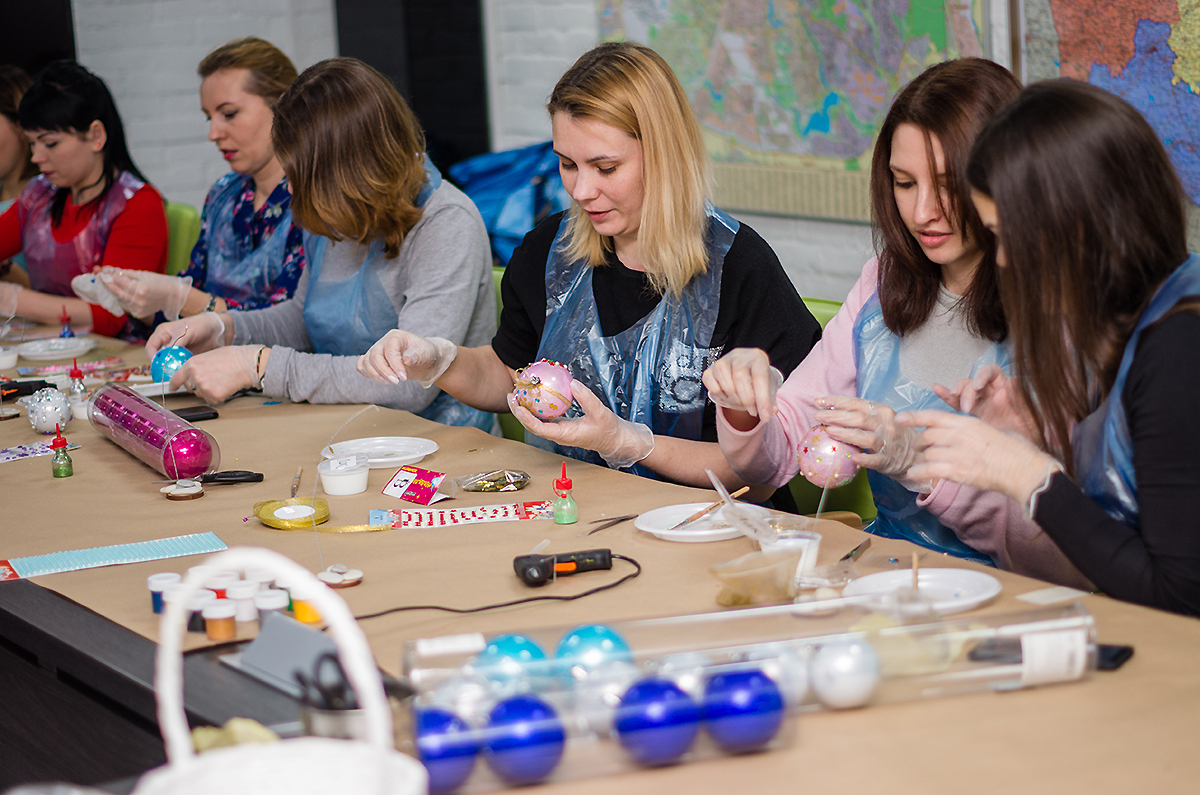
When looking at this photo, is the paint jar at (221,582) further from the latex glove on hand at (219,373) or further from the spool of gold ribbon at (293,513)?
the latex glove on hand at (219,373)

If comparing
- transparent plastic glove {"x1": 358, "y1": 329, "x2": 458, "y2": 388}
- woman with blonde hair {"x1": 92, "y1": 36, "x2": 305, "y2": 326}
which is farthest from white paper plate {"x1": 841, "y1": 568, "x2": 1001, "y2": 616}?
woman with blonde hair {"x1": 92, "y1": 36, "x2": 305, "y2": 326}

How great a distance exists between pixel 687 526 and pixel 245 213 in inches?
83.7

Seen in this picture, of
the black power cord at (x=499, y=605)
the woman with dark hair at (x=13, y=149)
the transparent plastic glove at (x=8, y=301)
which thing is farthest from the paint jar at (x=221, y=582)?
the woman with dark hair at (x=13, y=149)

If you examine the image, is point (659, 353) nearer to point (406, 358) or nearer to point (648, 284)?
point (648, 284)

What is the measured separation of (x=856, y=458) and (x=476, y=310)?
1252 mm

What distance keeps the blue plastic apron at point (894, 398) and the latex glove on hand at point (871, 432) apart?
17 centimetres

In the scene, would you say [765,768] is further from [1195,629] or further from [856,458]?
[856,458]

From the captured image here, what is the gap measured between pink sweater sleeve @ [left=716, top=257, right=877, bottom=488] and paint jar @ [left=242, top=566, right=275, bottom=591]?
0.75 m

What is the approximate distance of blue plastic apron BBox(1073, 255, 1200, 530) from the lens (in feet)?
4.22

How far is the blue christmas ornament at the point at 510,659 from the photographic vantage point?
0.97 m

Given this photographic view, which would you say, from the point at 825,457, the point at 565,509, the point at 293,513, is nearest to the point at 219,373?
the point at 293,513

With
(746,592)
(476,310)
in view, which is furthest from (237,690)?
(476,310)

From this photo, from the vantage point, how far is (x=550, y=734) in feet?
2.93

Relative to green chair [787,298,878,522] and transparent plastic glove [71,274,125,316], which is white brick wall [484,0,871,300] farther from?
transparent plastic glove [71,274,125,316]
